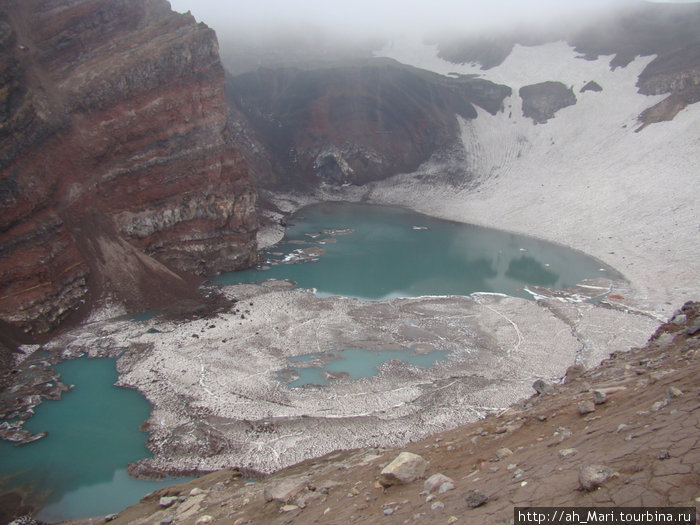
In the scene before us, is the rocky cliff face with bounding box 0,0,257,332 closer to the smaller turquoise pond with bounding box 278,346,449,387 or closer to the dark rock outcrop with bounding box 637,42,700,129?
the smaller turquoise pond with bounding box 278,346,449,387

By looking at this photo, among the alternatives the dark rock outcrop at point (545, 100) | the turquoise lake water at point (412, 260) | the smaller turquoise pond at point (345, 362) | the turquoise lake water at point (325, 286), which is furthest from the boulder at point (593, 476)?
the dark rock outcrop at point (545, 100)

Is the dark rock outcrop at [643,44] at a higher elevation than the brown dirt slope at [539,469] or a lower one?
higher

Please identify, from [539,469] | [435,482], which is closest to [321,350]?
[435,482]

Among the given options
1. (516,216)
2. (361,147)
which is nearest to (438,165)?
(361,147)

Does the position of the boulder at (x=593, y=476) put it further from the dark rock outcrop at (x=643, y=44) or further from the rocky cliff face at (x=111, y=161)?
the dark rock outcrop at (x=643, y=44)

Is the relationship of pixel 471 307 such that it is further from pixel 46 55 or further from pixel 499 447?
pixel 46 55

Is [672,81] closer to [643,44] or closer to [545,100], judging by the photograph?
[643,44]
